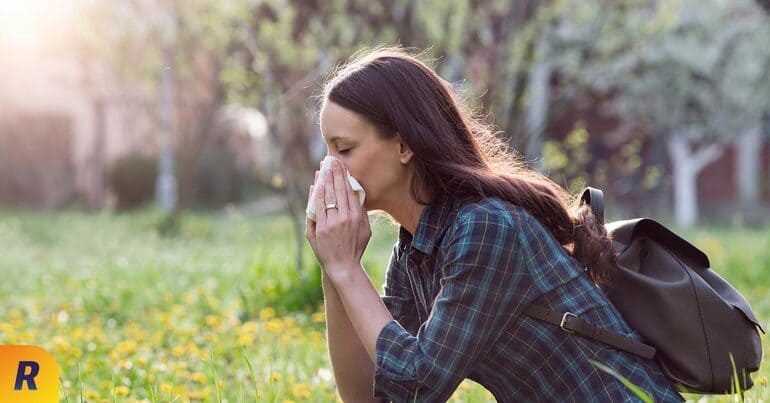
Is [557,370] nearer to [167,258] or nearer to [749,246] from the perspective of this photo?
[167,258]

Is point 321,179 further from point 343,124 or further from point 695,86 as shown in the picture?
point 695,86

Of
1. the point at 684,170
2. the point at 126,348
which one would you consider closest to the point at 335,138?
the point at 126,348

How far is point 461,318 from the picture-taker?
2137 mm

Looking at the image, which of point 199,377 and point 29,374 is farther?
point 199,377

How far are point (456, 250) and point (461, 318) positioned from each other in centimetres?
15

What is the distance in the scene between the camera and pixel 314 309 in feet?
18.5

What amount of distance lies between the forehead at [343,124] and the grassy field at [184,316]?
620mm

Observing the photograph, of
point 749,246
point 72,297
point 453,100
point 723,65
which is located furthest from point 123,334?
point 723,65

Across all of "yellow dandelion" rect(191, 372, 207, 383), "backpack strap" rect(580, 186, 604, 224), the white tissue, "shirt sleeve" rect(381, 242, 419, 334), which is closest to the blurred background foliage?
"yellow dandelion" rect(191, 372, 207, 383)

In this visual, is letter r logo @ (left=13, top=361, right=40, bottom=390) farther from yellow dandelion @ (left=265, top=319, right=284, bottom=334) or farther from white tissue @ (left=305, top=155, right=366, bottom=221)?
yellow dandelion @ (left=265, top=319, right=284, bottom=334)

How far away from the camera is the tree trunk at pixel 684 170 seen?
18703mm

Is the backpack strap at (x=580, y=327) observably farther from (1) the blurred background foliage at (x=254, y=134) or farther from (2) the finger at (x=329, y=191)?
(1) the blurred background foliage at (x=254, y=134)

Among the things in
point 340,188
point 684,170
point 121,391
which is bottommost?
point 121,391

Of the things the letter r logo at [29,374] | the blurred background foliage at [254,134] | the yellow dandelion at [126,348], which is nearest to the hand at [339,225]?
the blurred background foliage at [254,134]
